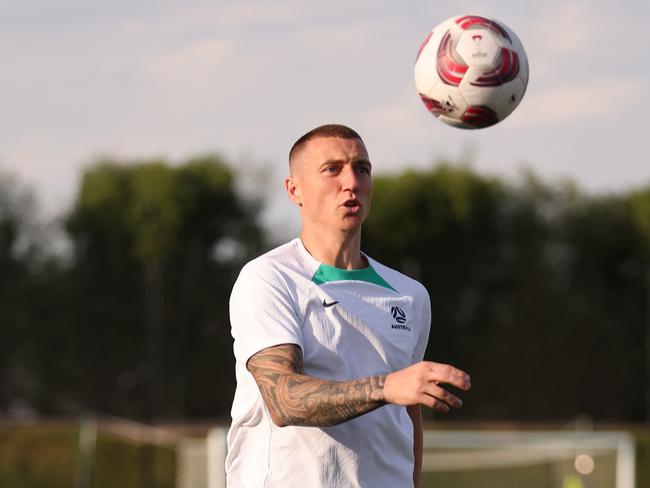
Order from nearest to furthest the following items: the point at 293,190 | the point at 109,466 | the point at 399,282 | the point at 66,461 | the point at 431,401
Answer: the point at 431,401
the point at 293,190
the point at 399,282
the point at 109,466
the point at 66,461

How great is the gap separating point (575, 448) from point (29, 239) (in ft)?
98.2

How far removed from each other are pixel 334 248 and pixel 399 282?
50 centimetres

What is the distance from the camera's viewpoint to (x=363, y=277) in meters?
6.49

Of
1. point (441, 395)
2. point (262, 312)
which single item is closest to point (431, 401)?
point (441, 395)

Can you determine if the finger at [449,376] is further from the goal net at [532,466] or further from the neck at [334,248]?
the goal net at [532,466]

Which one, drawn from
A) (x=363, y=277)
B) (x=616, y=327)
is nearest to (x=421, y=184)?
(x=616, y=327)

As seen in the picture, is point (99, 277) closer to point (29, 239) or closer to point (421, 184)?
point (29, 239)

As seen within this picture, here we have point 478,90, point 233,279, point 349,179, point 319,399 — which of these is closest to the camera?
point 319,399

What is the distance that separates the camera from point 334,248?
6.43 m

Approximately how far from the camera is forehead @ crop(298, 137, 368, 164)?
20.5 feet

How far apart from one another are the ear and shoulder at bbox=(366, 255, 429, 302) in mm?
511

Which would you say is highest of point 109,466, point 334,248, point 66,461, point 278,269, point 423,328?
point 66,461

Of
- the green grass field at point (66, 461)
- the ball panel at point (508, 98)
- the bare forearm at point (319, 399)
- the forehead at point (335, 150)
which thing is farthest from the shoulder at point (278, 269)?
the green grass field at point (66, 461)

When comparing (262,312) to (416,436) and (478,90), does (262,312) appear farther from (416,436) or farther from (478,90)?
(478,90)
